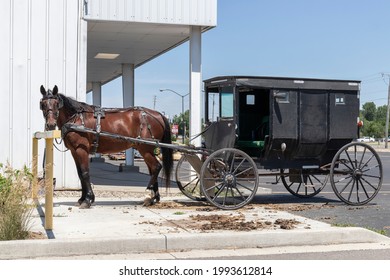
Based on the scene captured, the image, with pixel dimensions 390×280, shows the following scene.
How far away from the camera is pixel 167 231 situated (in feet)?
27.8

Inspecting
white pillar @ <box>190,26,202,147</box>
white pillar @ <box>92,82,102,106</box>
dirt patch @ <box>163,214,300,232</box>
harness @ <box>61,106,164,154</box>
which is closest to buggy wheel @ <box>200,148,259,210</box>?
dirt patch @ <box>163,214,300,232</box>

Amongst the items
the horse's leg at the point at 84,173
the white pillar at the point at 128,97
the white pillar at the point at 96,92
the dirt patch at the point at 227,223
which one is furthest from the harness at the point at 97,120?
the white pillar at the point at 96,92

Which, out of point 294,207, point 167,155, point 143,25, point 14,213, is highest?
point 143,25

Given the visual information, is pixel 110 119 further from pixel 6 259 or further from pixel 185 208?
pixel 6 259

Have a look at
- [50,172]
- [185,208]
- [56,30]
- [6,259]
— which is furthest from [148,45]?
[6,259]

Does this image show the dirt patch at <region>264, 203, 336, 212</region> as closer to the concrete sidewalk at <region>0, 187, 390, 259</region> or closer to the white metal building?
the concrete sidewalk at <region>0, 187, 390, 259</region>

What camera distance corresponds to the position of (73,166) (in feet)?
46.0

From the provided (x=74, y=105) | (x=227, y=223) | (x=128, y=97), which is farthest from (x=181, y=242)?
(x=128, y=97)

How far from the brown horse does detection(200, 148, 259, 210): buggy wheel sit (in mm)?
983

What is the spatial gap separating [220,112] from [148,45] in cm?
795

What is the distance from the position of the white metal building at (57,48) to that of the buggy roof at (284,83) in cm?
337

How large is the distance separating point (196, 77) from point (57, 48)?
145 inches

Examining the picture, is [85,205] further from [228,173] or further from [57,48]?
[57,48]

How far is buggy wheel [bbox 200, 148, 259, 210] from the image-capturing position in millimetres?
11047
